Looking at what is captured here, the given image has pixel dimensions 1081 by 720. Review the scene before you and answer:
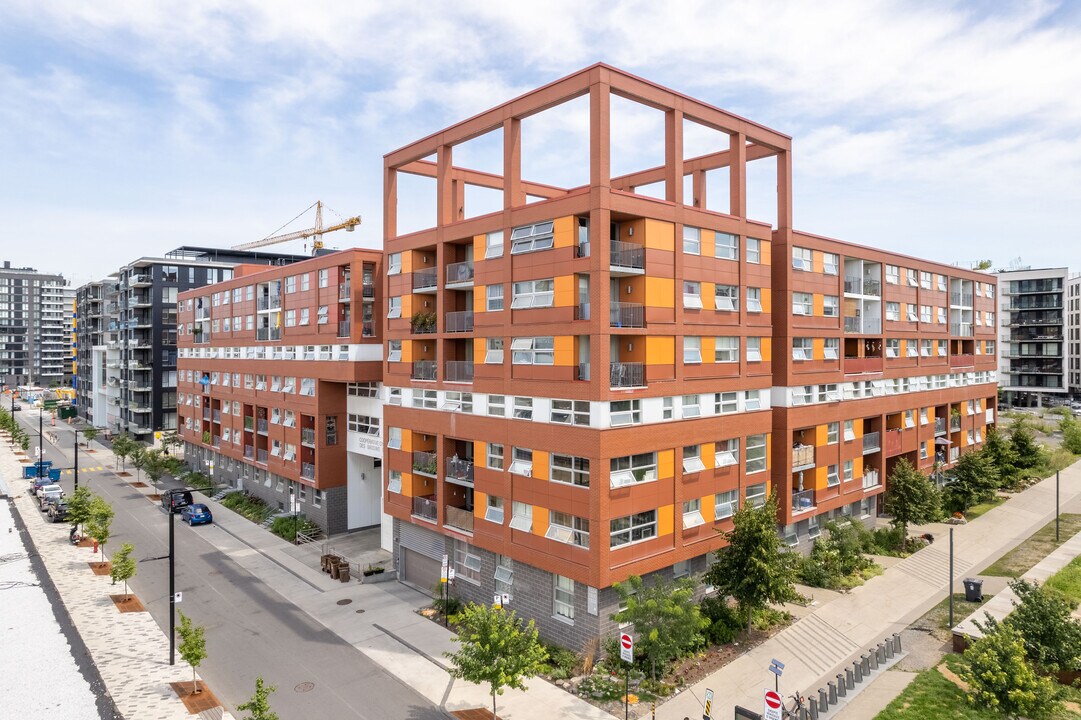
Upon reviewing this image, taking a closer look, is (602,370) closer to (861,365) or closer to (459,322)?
(459,322)

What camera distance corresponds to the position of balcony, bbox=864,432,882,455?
1564 inches

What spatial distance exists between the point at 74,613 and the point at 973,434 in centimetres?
6188

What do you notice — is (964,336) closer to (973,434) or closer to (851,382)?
(973,434)

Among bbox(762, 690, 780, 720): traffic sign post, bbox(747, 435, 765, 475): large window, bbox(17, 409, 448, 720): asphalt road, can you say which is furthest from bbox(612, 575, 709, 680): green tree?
bbox(747, 435, 765, 475): large window

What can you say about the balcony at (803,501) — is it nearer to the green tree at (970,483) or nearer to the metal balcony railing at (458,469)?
the green tree at (970,483)

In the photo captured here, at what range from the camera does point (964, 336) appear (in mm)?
50594

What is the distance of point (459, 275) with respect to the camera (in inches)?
1179

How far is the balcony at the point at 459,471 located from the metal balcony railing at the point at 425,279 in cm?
863

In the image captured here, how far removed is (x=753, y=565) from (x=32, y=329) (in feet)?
→ 699

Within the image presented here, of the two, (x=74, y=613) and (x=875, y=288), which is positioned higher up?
(x=875, y=288)

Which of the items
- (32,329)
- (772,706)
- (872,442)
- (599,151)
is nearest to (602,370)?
(599,151)

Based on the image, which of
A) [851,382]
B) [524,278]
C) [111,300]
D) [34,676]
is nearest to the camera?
[34,676]

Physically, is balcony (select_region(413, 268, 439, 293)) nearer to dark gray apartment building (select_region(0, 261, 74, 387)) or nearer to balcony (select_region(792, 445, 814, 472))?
balcony (select_region(792, 445, 814, 472))

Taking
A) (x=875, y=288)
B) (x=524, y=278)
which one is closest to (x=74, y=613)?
(x=524, y=278)
